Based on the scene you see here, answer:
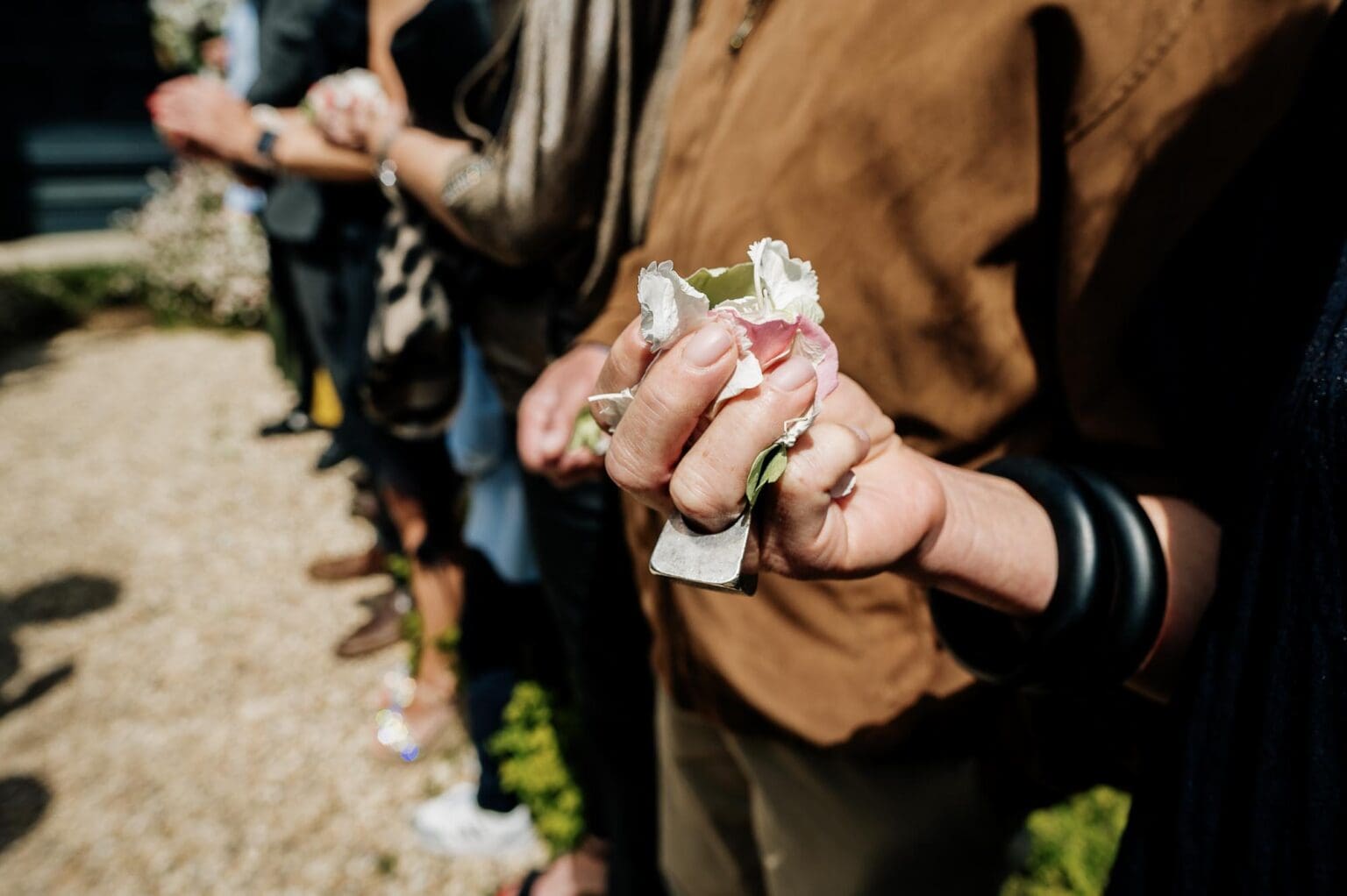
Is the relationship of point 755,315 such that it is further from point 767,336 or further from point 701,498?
point 701,498

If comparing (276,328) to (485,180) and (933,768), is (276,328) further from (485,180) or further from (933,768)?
(933,768)

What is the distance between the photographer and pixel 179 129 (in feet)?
8.91

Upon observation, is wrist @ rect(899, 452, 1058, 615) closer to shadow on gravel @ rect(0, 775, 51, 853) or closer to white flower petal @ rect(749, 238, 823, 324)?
white flower petal @ rect(749, 238, 823, 324)

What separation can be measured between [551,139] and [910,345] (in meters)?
0.95

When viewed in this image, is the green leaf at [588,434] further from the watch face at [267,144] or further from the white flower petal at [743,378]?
the watch face at [267,144]

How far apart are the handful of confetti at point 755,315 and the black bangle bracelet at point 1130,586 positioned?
1.29 feet

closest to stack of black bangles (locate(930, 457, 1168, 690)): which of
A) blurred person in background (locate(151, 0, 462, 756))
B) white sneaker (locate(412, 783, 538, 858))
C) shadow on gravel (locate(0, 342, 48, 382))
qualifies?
blurred person in background (locate(151, 0, 462, 756))

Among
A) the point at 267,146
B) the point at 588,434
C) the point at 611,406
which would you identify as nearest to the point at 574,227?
the point at 588,434

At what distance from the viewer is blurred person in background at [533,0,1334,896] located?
77cm

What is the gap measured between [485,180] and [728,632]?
1.09 meters

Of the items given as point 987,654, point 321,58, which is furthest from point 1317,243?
A: point 321,58

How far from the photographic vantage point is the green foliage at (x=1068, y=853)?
2.45m

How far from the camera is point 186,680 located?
148 inches

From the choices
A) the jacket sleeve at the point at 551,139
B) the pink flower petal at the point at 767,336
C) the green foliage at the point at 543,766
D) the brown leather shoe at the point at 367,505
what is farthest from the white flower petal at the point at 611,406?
the brown leather shoe at the point at 367,505
